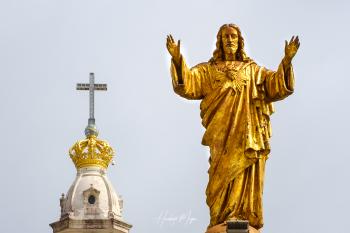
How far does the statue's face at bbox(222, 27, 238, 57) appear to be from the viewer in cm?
2698

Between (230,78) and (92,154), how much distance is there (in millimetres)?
61703

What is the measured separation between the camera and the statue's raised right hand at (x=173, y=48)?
26172 mm

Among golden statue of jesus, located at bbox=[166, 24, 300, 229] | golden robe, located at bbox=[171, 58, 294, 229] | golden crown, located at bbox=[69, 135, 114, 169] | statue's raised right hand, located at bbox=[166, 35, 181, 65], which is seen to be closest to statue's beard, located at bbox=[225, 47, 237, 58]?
golden statue of jesus, located at bbox=[166, 24, 300, 229]

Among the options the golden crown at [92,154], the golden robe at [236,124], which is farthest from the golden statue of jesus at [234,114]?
the golden crown at [92,154]

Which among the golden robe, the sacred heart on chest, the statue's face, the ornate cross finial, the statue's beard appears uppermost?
the ornate cross finial

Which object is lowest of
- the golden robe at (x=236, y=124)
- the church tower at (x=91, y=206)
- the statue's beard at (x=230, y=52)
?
the golden robe at (x=236, y=124)

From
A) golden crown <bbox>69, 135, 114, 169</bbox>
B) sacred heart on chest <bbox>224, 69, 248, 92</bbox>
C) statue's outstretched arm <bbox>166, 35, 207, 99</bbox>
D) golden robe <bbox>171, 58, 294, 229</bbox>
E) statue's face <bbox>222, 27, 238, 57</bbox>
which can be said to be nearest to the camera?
golden robe <bbox>171, 58, 294, 229</bbox>

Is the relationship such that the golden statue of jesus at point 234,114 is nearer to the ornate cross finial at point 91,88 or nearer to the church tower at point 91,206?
the church tower at point 91,206

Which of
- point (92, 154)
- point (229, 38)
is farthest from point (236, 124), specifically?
point (92, 154)

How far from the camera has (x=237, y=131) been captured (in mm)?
26297

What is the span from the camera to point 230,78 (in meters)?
26.7

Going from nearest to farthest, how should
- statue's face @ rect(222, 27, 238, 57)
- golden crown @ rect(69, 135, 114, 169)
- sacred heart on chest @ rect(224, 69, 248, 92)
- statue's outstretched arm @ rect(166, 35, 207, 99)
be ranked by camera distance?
statue's outstretched arm @ rect(166, 35, 207, 99)
sacred heart on chest @ rect(224, 69, 248, 92)
statue's face @ rect(222, 27, 238, 57)
golden crown @ rect(69, 135, 114, 169)

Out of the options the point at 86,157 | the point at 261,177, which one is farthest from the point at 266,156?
the point at 86,157

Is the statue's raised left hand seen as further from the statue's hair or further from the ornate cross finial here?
the ornate cross finial
